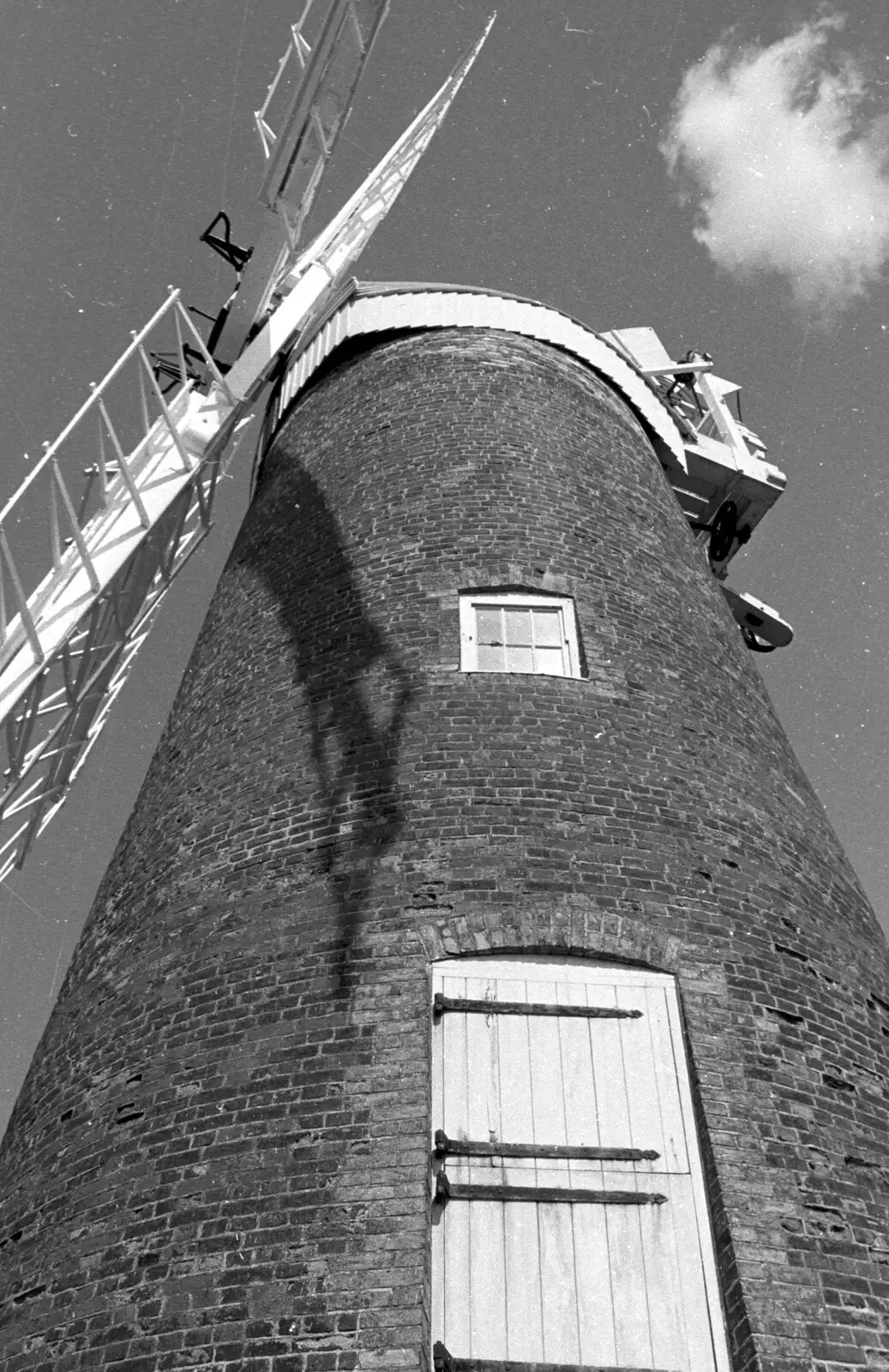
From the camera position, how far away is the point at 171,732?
27.8ft

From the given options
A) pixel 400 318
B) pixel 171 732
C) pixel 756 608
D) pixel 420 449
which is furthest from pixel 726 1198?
pixel 756 608

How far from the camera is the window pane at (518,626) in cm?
745

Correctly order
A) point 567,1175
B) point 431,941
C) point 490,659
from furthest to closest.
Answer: point 490,659
point 431,941
point 567,1175

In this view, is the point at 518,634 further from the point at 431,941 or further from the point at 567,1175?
the point at 567,1175

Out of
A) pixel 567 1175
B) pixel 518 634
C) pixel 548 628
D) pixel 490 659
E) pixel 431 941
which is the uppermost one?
pixel 548 628

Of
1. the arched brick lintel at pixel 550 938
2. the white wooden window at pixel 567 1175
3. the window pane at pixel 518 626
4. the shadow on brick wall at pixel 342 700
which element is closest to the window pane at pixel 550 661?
the window pane at pixel 518 626

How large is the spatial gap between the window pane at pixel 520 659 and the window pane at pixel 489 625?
Answer: 0.12 meters

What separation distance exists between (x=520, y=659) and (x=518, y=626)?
30 cm

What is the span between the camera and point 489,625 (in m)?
7.55

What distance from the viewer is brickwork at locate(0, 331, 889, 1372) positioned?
15.6 ft

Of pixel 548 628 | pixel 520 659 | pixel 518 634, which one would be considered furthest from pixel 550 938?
pixel 548 628

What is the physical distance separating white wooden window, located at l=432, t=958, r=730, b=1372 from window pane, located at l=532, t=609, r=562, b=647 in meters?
2.41

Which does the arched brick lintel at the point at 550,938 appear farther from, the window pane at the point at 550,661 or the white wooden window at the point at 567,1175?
the window pane at the point at 550,661

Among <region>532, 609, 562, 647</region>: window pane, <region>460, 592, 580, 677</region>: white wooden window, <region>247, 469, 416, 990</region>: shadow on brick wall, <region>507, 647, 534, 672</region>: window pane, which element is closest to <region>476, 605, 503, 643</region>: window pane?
<region>460, 592, 580, 677</region>: white wooden window
